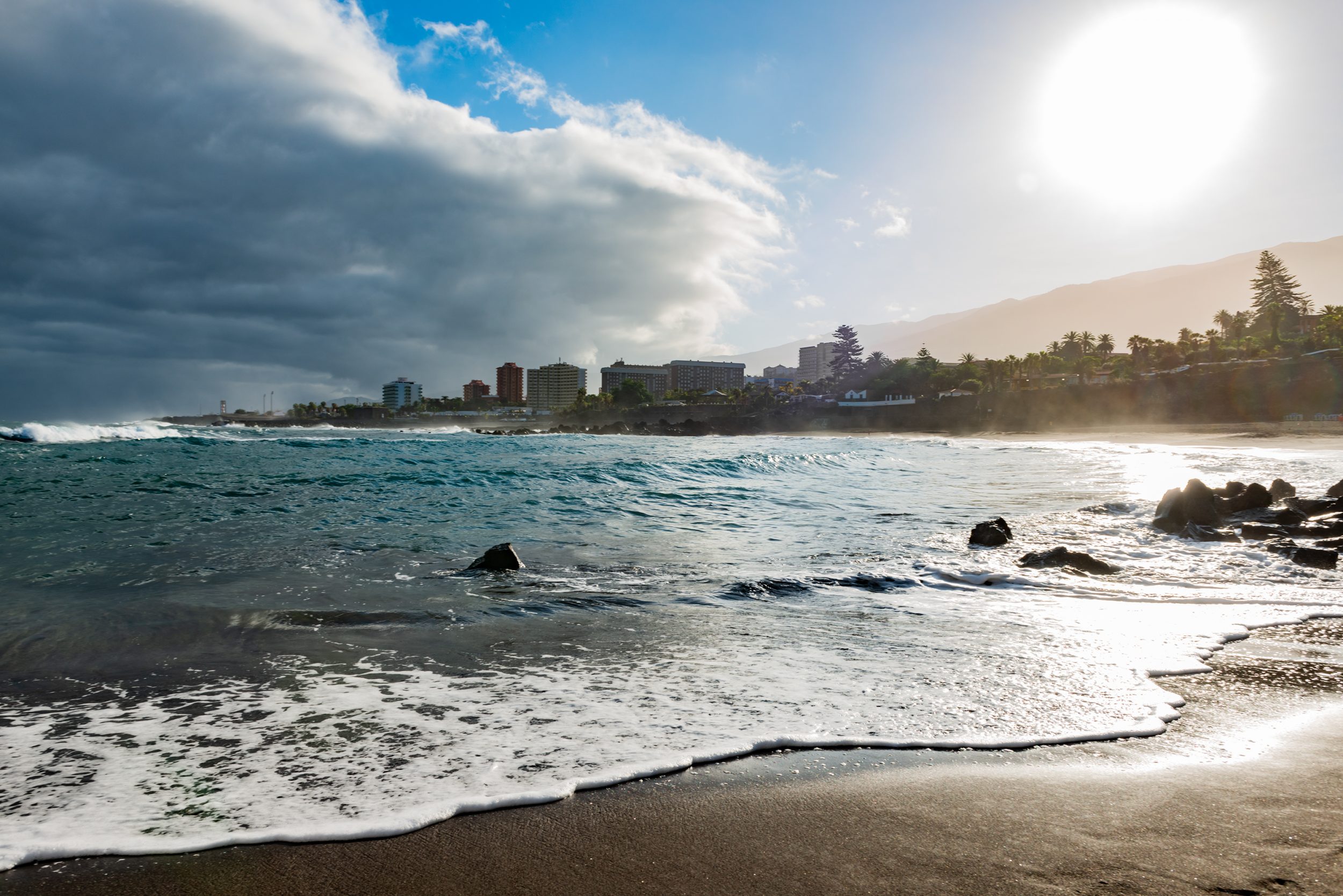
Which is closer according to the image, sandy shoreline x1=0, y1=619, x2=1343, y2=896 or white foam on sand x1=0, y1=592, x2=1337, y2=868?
sandy shoreline x1=0, y1=619, x2=1343, y2=896

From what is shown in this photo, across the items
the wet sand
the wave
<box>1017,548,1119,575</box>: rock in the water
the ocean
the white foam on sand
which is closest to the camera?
the white foam on sand

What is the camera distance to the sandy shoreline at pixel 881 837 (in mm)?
2129

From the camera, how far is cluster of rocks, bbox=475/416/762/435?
99562 mm

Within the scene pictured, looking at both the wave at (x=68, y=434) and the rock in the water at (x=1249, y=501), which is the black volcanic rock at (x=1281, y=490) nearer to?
the rock in the water at (x=1249, y=501)

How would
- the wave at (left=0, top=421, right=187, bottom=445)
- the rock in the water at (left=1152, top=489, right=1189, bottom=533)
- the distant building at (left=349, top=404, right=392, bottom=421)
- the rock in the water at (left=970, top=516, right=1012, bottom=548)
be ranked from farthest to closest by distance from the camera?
the distant building at (left=349, top=404, right=392, bottom=421) → the wave at (left=0, top=421, right=187, bottom=445) → the rock in the water at (left=1152, top=489, right=1189, bottom=533) → the rock in the water at (left=970, top=516, right=1012, bottom=548)

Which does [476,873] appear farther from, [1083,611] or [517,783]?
[1083,611]

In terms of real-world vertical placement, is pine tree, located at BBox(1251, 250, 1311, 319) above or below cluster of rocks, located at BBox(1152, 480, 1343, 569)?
above

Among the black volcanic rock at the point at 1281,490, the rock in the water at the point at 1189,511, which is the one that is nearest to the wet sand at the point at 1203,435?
the black volcanic rock at the point at 1281,490

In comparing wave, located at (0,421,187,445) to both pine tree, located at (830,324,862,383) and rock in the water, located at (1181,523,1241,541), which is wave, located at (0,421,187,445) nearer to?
rock in the water, located at (1181,523,1241,541)

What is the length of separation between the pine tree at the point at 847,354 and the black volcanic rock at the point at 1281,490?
115300 mm

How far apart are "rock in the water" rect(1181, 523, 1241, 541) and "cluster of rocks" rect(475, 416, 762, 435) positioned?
8632cm

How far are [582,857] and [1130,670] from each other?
3818mm

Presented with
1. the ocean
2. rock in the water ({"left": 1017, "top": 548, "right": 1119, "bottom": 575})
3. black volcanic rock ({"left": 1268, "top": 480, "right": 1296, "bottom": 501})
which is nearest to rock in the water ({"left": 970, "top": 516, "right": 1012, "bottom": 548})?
the ocean

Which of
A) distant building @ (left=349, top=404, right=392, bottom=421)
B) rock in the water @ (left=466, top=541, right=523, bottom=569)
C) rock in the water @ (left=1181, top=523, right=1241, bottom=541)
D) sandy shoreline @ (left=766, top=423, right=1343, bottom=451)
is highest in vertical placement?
distant building @ (left=349, top=404, right=392, bottom=421)
